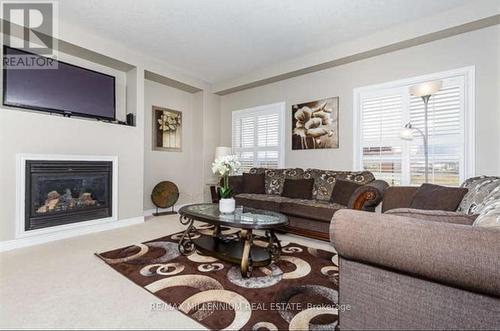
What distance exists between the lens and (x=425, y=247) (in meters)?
0.90

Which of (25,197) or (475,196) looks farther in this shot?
(25,197)

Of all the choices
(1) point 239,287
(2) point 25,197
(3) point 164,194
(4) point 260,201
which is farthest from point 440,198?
(2) point 25,197

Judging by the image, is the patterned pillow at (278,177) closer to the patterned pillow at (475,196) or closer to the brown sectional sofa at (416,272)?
the patterned pillow at (475,196)

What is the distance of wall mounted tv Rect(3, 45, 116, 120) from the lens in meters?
2.87

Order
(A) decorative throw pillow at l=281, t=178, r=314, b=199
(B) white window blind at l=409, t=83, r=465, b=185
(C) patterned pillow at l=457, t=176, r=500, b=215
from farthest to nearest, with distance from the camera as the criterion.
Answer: (A) decorative throw pillow at l=281, t=178, r=314, b=199 < (B) white window blind at l=409, t=83, r=465, b=185 < (C) patterned pillow at l=457, t=176, r=500, b=215

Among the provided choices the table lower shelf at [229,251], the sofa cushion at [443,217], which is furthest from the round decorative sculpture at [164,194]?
the sofa cushion at [443,217]

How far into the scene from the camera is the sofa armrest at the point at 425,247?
32.1 inches

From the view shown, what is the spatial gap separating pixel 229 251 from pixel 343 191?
1716mm

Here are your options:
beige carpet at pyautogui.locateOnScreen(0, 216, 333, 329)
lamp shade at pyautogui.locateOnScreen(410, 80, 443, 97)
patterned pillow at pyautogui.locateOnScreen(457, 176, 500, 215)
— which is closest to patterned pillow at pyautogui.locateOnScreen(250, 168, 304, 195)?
lamp shade at pyautogui.locateOnScreen(410, 80, 443, 97)

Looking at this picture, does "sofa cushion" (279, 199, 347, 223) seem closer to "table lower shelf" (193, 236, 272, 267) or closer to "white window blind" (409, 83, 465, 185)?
"table lower shelf" (193, 236, 272, 267)

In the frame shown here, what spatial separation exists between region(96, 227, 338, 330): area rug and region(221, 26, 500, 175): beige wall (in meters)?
1.95

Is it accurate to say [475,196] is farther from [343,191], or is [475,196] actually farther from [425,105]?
[425,105]

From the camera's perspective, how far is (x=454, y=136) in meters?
3.01

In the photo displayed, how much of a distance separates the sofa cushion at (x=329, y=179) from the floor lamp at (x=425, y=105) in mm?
649
